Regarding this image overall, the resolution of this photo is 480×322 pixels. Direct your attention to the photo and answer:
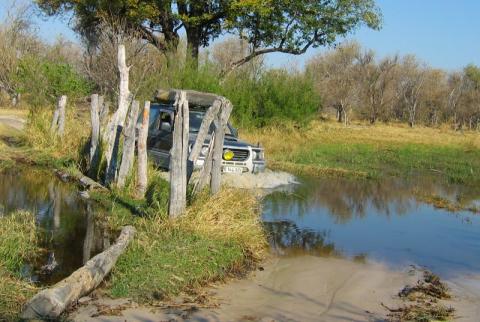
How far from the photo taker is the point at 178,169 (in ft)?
29.8

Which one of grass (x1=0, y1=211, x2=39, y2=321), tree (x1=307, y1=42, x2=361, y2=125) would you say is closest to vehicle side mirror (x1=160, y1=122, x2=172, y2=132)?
grass (x1=0, y1=211, x2=39, y2=321)

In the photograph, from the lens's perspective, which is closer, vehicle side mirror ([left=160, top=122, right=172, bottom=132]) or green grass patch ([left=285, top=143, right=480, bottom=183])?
vehicle side mirror ([left=160, top=122, right=172, bottom=132])

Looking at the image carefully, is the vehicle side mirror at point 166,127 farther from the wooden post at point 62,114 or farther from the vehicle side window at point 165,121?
the wooden post at point 62,114

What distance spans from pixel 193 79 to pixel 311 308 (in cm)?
1879

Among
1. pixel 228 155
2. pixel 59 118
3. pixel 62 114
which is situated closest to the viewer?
pixel 228 155

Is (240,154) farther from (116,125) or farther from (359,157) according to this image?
(359,157)

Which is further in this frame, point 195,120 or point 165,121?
point 165,121

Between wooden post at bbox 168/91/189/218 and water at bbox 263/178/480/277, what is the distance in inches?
65.4

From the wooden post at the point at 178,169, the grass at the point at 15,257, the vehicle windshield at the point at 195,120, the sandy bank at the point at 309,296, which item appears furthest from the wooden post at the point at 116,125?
→ the sandy bank at the point at 309,296

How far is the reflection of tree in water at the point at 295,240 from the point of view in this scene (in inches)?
372

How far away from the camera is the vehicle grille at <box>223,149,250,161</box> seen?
15.0 meters

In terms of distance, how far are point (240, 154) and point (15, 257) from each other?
819 centimetres

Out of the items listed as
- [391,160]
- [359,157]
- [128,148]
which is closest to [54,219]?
[128,148]

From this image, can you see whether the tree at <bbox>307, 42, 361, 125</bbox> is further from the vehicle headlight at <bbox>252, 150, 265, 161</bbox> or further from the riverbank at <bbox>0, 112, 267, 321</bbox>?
the riverbank at <bbox>0, 112, 267, 321</bbox>
